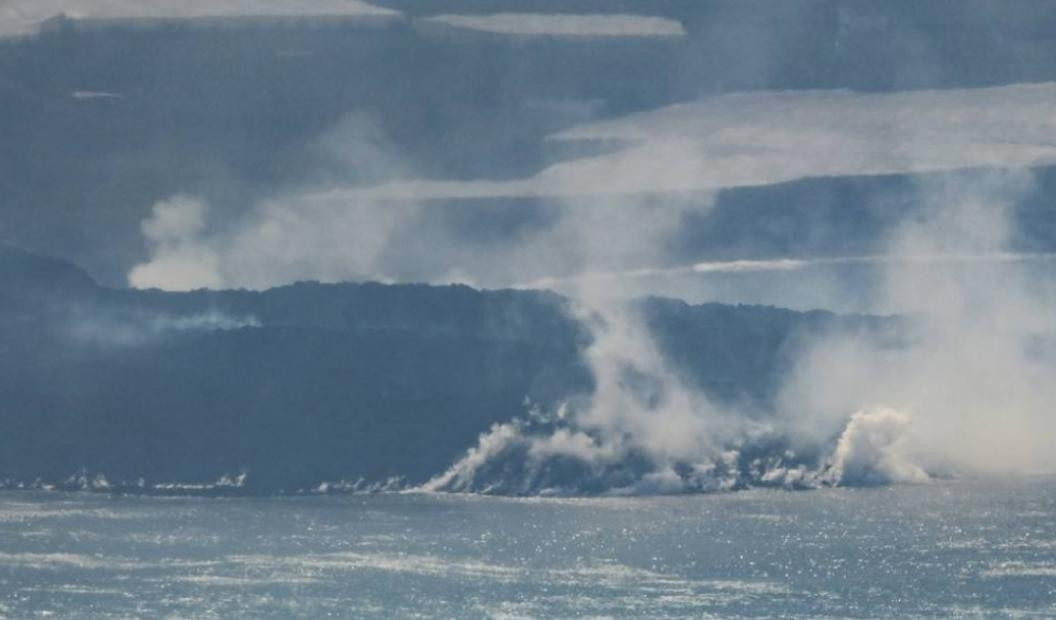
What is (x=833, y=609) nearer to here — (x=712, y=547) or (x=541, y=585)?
(x=541, y=585)

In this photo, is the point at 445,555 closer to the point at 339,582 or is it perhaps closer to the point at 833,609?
the point at 339,582

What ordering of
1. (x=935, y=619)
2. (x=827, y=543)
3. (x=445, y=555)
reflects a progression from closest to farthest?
1. (x=935, y=619)
2. (x=445, y=555)
3. (x=827, y=543)

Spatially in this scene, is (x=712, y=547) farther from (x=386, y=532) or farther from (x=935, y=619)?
(x=935, y=619)

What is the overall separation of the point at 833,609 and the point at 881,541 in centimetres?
4563

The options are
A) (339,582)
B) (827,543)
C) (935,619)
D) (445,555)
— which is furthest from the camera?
(827,543)

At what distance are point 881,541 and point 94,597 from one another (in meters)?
65.4

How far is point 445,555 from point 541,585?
62.0 feet

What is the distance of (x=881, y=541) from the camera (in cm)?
19062

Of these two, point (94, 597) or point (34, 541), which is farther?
point (34, 541)

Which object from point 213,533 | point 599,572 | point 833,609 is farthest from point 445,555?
point 833,609

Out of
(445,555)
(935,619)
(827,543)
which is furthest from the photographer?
(827,543)

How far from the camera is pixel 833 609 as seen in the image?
145875 mm

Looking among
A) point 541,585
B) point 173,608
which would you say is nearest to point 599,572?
point 541,585

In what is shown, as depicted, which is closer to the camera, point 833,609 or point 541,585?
point 833,609
